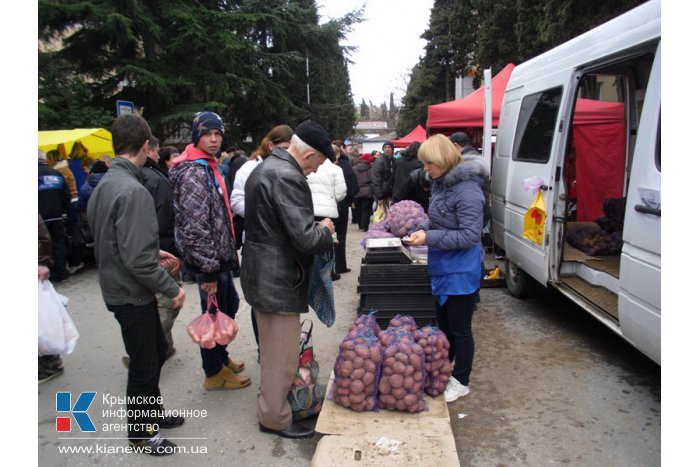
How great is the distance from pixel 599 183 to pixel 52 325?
659 cm

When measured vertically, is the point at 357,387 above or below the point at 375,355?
below

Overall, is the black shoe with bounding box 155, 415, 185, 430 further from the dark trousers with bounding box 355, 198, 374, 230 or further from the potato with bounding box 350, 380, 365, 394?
the dark trousers with bounding box 355, 198, 374, 230

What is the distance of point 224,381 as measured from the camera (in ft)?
12.8

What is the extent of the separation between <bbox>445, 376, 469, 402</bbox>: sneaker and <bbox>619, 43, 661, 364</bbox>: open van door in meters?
1.17

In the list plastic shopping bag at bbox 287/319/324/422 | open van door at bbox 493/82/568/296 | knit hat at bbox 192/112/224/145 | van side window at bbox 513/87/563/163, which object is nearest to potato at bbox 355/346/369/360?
plastic shopping bag at bbox 287/319/324/422

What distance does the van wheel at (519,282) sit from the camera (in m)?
5.84

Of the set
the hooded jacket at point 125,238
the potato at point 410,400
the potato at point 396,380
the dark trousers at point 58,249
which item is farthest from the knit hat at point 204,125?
the dark trousers at point 58,249

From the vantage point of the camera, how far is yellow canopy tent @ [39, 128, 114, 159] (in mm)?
8344

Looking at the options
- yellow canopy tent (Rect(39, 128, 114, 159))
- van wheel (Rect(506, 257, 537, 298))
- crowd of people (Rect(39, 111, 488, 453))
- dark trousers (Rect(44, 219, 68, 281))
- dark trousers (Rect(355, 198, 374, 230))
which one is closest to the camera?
crowd of people (Rect(39, 111, 488, 453))

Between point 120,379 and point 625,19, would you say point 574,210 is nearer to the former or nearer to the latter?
point 625,19

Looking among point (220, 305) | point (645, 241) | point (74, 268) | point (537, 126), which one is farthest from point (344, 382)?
point (74, 268)

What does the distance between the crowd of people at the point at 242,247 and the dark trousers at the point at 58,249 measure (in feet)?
11.6

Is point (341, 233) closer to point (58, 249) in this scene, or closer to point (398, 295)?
point (398, 295)

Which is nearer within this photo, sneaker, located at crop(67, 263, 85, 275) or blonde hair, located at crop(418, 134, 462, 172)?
blonde hair, located at crop(418, 134, 462, 172)
